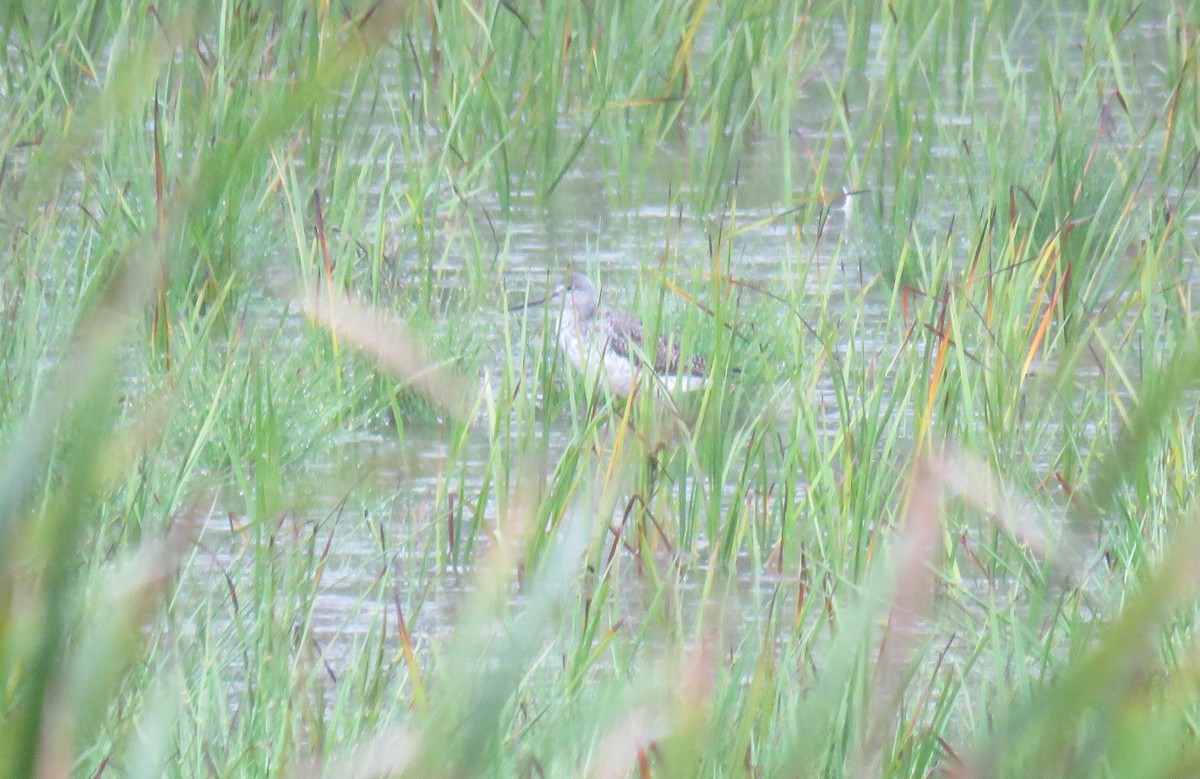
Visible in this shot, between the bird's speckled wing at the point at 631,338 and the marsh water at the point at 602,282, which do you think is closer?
the marsh water at the point at 602,282

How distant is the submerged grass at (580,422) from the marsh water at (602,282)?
0.06ft

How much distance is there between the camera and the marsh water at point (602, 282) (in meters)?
2.85

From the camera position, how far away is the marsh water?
285 cm

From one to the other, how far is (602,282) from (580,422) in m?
1.22

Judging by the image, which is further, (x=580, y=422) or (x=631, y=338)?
(x=631, y=338)

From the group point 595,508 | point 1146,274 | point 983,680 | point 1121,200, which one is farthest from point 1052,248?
point 983,680

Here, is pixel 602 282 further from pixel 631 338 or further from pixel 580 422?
pixel 580 422

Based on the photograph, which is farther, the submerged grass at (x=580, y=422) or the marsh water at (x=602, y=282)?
the marsh water at (x=602, y=282)

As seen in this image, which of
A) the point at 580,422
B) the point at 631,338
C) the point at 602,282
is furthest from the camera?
the point at 602,282

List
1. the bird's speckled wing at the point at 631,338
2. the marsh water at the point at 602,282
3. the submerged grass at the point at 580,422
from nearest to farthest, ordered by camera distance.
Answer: the submerged grass at the point at 580,422
the marsh water at the point at 602,282
the bird's speckled wing at the point at 631,338

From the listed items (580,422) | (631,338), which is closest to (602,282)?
(631,338)

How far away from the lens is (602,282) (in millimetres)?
4648

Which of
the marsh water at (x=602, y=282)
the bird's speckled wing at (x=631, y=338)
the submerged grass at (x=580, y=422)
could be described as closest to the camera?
the submerged grass at (x=580, y=422)

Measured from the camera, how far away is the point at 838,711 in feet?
6.93
